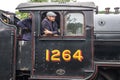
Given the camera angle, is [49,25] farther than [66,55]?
Yes

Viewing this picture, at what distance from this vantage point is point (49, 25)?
24.4 ft

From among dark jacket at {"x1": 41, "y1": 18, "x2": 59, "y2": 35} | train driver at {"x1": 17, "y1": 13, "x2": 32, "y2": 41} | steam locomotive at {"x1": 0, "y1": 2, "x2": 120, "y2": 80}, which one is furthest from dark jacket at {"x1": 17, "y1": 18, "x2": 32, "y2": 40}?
dark jacket at {"x1": 41, "y1": 18, "x2": 59, "y2": 35}

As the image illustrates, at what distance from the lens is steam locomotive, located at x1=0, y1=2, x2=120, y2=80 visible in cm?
724

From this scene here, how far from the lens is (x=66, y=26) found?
23.9ft

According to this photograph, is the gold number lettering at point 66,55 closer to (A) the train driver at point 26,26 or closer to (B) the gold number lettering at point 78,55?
(B) the gold number lettering at point 78,55

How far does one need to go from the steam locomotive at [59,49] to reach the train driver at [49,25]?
0.29ft

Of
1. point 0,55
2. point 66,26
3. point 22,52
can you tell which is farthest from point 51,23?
point 0,55

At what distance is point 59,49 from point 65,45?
0.17m

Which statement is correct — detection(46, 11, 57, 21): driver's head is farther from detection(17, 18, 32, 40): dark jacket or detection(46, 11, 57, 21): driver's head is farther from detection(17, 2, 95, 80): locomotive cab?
detection(17, 18, 32, 40): dark jacket

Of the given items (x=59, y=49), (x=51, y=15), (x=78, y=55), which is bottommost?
(x=78, y=55)

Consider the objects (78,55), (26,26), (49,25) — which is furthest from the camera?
(26,26)

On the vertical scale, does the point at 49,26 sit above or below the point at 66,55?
above

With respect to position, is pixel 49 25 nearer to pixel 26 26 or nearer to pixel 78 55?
pixel 26 26

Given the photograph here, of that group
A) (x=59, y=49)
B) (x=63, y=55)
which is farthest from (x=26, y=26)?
(x=63, y=55)
